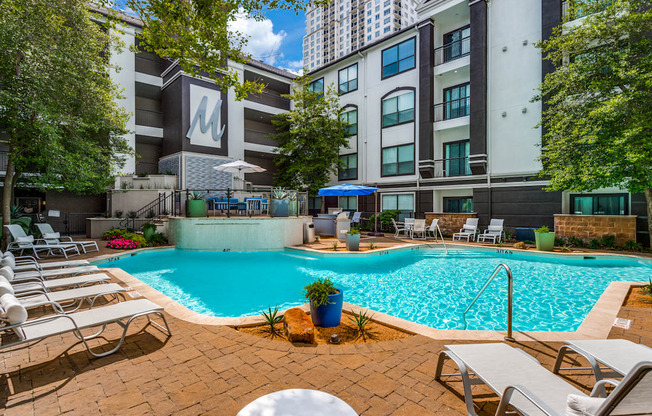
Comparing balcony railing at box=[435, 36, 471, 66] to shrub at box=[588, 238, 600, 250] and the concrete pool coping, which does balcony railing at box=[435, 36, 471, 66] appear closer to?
shrub at box=[588, 238, 600, 250]

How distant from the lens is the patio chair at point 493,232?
14.4m

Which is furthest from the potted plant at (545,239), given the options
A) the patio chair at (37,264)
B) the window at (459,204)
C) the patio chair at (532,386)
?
the patio chair at (37,264)


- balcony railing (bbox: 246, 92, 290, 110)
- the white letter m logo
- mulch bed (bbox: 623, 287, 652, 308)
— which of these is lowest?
mulch bed (bbox: 623, 287, 652, 308)

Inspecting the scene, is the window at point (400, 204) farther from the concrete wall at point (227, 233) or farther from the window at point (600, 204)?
the concrete wall at point (227, 233)

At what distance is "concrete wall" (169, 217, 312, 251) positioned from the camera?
1265 centimetres

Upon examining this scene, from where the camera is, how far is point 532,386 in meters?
2.26

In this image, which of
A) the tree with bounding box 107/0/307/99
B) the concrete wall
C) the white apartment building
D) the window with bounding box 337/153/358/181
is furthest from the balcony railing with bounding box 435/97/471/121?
the white apartment building

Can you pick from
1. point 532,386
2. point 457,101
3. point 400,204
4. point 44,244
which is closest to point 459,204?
point 400,204

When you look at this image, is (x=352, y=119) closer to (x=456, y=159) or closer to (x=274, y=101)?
(x=274, y=101)

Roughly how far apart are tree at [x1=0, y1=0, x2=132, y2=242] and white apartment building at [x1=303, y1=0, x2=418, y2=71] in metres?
75.1

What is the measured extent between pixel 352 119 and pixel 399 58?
492cm

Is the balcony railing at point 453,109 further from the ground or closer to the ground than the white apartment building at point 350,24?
closer to the ground

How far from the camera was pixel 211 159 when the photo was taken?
1956 centimetres

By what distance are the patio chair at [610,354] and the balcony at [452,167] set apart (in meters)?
15.2
